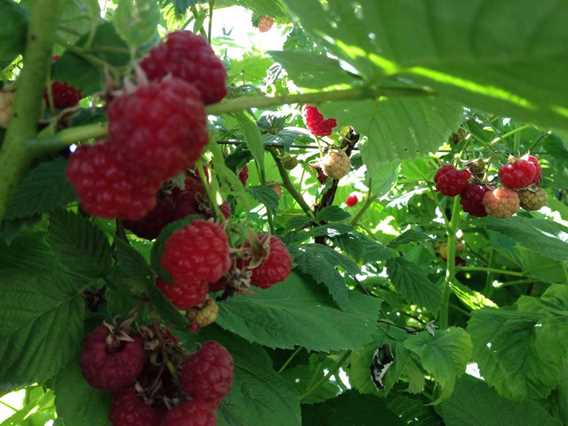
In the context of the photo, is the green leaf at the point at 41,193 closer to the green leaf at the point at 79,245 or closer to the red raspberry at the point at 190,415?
the green leaf at the point at 79,245

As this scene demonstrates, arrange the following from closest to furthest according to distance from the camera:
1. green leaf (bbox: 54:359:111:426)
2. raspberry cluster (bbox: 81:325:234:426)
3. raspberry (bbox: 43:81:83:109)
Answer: raspberry (bbox: 43:81:83:109) → raspberry cluster (bbox: 81:325:234:426) → green leaf (bbox: 54:359:111:426)

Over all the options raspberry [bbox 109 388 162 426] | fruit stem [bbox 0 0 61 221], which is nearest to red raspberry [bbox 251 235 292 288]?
raspberry [bbox 109 388 162 426]

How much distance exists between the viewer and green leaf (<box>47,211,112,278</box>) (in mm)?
838

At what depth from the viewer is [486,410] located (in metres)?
1.70

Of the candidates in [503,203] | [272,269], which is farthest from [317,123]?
[272,269]

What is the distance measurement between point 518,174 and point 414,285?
439 millimetres

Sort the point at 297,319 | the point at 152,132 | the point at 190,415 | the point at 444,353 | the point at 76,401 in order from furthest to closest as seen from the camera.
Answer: the point at 444,353, the point at 297,319, the point at 76,401, the point at 190,415, the point at 152,132

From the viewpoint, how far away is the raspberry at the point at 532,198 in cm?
195

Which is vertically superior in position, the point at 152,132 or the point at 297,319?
the point at 152,132

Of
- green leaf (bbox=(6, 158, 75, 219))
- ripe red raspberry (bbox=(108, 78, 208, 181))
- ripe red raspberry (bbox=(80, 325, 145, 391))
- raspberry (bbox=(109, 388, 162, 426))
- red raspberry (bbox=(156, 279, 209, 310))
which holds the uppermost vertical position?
ripe red raspberry (bbox=(108, 78, 208, 181))

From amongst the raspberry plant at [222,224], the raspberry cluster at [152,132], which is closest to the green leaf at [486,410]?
the raspberry plant at [222,224]

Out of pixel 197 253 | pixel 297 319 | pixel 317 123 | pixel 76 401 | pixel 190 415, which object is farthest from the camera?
pixel 317 123

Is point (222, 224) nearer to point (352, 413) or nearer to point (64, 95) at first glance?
point (64, 95)

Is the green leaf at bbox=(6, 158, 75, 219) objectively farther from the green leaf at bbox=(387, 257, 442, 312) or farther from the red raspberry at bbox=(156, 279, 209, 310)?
the green leaf at bbox=(387, 257, 442, 312)
